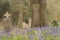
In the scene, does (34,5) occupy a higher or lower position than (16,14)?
higher

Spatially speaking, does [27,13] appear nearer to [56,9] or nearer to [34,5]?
[56,9]

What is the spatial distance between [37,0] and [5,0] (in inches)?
467

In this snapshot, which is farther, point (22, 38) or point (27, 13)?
point (27, 13)

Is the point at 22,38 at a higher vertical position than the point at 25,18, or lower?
higher

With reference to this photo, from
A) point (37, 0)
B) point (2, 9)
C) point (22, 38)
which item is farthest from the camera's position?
point (2, 9)

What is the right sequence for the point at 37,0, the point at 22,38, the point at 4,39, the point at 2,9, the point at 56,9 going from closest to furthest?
the point at 22,38 → the point at 4,39 → the point at 37,0 → the point at 2,9 → the point at 56,9

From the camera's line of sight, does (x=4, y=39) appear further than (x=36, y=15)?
No

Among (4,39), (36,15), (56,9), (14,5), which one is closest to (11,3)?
(14,5)

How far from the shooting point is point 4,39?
5238 millimetres

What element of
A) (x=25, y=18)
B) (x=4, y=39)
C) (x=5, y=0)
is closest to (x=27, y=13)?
(x=25, y=18)

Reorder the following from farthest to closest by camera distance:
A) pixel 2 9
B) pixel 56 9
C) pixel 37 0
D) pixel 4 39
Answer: pixel 56 9 < pixel 2 9 < pixel 37 0 < pixel 4 39

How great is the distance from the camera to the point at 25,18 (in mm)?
24969

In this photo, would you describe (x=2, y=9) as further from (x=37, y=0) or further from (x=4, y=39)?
(x=4, y=39)

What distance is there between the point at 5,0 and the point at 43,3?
11863mm
